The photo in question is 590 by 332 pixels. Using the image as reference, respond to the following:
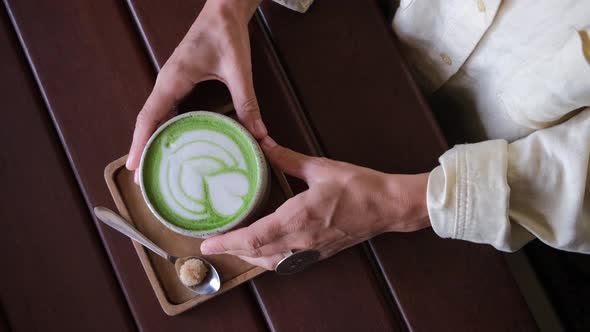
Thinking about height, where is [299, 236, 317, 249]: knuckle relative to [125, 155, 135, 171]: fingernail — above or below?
below

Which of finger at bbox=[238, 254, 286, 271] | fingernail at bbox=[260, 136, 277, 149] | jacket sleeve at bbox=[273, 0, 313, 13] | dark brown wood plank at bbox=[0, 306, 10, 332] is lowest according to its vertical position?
finger at bbox=[238, 254, 286, 271]

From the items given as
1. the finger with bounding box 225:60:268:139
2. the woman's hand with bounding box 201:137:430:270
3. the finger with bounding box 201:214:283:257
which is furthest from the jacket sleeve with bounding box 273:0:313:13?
the finger with bounding box 201:214:283:257

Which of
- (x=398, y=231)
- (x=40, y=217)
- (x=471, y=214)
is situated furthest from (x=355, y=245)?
(x=40, y=217)

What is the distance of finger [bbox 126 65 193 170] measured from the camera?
65 cm

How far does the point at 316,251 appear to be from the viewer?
2.09ft

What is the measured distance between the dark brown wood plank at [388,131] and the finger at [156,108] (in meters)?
0.18

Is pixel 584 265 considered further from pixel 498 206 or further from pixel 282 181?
pixel 282 181

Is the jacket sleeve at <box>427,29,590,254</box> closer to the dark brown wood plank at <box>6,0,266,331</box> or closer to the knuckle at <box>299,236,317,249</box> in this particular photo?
the knuckle at <box>299,236,317,249</box>

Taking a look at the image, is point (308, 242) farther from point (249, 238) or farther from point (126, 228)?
point (126, 228)

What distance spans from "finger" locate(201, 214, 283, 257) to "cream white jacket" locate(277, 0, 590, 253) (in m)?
0.21

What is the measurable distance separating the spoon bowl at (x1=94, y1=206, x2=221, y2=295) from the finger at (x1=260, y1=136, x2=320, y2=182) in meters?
0.18

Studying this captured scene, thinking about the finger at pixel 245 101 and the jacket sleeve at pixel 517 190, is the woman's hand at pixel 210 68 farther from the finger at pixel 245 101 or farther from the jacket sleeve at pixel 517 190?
the jacket sleeve at pixel 517 190

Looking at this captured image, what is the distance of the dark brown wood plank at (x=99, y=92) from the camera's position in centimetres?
66

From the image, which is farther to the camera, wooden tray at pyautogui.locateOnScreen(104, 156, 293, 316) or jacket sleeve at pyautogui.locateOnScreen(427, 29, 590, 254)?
wooden tray at pyautogui.locateOnScreen(104, 156, 293, 316)
